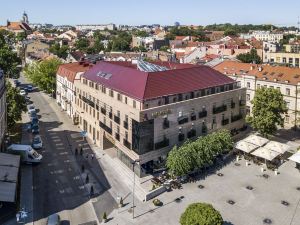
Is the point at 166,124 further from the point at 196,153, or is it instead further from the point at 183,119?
the point at 196,153

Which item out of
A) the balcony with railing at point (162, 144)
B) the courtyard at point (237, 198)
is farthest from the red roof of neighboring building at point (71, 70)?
the courtyard at point (237, 198)

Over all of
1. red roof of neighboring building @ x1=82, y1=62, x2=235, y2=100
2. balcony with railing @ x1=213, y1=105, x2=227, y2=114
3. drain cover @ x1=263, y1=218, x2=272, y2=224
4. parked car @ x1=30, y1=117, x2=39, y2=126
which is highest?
red roof of neighboring building @ x1=82, y1=62, x2=235, y2=100

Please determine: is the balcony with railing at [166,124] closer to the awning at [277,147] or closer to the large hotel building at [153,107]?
the large hotel building at [153,107]

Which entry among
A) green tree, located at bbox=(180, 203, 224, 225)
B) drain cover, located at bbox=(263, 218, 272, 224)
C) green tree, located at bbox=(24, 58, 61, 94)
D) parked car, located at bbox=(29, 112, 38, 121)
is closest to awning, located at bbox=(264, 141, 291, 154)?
drain cover, located at bbox=(263, 218, 272, 224)

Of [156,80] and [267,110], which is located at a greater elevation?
[156,80]

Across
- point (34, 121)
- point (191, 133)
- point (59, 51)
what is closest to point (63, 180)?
point (191, 133)

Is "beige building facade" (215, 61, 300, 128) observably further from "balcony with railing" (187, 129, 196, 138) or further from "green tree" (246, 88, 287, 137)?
"balcony with railing" (187, 129, 196, 138)
